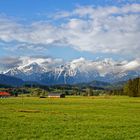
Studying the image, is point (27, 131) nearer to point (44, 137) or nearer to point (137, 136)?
point (44, 137)

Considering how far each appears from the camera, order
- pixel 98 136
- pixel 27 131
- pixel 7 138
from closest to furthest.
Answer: pixel 7 138 → pixel 98 136 → pixel 27 131

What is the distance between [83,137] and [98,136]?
172 cm

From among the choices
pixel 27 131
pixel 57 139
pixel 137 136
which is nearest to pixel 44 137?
pixel 57 139

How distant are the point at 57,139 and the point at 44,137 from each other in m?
1.51

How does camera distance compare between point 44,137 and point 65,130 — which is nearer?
point 44,137

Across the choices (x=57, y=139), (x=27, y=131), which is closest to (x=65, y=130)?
(x=27, y=131)

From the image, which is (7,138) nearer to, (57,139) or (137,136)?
(57,139)

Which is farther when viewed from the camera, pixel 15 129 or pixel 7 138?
pixel 15 129

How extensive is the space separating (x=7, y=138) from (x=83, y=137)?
21.4 feet

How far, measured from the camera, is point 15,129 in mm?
40656

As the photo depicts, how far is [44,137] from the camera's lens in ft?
114

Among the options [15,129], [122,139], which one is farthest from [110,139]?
[15,129]

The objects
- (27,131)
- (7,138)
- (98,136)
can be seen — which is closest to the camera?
(7,138)

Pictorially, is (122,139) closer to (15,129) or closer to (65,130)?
(65,130)
